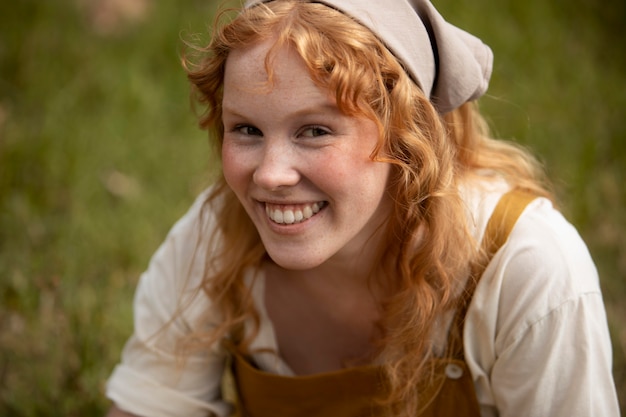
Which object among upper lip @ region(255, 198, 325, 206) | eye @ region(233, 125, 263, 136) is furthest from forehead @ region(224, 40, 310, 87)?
upper lip @ region(255, 198, 325, 206)

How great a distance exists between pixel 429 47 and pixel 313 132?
327 mm

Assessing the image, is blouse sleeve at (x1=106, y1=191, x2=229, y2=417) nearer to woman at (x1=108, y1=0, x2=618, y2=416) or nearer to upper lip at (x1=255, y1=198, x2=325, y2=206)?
woman at (x1=108, y1=0, x2=618, y2=416)

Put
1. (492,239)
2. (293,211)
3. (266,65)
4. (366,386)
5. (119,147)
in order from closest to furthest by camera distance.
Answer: (266,65) → (293,211) → (492,239) → (366,386) → (119,147)

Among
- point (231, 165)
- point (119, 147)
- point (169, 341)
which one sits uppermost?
point (231, 165)

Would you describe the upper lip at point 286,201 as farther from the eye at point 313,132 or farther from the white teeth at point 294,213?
the eye at point 313,132

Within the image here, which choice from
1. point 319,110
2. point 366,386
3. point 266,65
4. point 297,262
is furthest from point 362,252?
point 266,65

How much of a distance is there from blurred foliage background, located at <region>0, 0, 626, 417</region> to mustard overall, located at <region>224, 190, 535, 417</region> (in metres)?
0.62

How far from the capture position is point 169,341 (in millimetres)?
2230

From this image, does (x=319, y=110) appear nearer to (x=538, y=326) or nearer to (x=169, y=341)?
(x=538, y=326)

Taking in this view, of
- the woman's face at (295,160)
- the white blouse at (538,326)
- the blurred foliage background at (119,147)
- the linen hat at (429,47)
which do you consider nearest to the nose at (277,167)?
the woman's face at (295,160)

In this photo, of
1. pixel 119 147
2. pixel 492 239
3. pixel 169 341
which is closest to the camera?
pixel 492 239

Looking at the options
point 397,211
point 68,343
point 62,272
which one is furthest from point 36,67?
point 397,211

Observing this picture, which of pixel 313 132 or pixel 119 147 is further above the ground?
pixel 313 132

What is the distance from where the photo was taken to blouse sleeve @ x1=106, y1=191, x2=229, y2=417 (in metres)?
2.21
